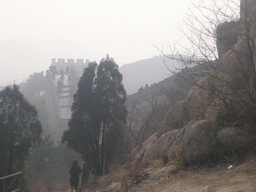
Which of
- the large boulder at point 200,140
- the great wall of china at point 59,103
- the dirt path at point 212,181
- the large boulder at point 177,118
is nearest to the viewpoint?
the dirt path at point 212,181

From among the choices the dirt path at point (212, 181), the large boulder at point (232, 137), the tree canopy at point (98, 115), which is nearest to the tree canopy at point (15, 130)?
the tree canopy at point (98, 115)

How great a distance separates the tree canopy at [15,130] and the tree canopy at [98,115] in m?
1.82

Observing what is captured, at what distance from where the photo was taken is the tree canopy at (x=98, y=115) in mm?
13445

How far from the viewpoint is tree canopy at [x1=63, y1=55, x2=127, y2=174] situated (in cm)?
1345

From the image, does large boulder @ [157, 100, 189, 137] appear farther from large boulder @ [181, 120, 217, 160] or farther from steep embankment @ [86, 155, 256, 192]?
steep embankment @ [86, 155, 256, 192]

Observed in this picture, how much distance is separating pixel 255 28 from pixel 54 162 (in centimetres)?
1930

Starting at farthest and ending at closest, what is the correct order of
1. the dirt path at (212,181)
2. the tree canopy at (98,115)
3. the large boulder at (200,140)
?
1. the tree canopy at (98,115)
2. the large boulder at (200,140)
3. the dirt path at (212,181)

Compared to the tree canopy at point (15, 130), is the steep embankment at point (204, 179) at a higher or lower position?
lower

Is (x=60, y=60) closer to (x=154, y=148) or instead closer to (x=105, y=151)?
(x=105, y=151)

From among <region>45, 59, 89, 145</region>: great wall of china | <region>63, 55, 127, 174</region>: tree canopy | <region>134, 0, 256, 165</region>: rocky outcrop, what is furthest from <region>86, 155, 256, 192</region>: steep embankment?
<region>45, 59, 89, 145</region>: great wall of china

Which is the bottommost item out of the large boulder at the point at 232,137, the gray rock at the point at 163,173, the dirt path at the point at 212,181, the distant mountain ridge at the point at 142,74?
the gray rock at the point at 163,173

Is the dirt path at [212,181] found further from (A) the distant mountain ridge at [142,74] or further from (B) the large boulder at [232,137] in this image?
(A) the distant mountain ridge at [142,74]

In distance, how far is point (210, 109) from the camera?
23.6 feet

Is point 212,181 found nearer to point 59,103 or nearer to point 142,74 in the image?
point 59,103
